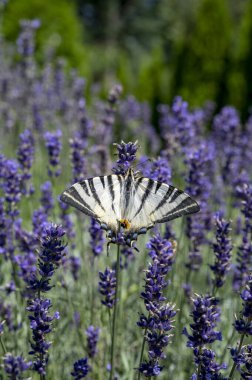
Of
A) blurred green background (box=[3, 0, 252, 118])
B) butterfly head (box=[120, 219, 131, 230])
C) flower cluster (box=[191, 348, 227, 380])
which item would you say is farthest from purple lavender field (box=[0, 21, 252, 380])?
blurred green background (box=[3, 0, 252, 118])

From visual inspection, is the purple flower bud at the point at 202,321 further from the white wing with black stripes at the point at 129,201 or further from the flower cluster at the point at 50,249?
the flower cluster at the point at 50,249

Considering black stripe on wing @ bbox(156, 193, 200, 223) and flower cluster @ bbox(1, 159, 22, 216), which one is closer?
black stripe on wing @ bbox(156, 193, 200, 223)

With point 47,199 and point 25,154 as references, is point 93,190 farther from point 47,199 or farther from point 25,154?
point 47,199

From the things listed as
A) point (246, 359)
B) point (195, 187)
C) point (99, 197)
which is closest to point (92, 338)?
point (99, 197)

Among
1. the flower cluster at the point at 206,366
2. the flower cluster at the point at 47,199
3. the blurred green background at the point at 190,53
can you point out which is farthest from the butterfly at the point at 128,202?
the blurred green background at the point at 190,53

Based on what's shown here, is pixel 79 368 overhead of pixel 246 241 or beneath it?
beneath

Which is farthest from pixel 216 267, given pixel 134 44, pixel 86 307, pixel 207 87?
pixel 134 44

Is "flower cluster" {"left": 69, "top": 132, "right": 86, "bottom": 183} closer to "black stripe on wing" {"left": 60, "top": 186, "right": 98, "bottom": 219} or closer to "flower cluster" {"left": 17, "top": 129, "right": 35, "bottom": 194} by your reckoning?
"flower cluster" {"left": 17, "top": 129, "right": 35, "bottom": 194}
